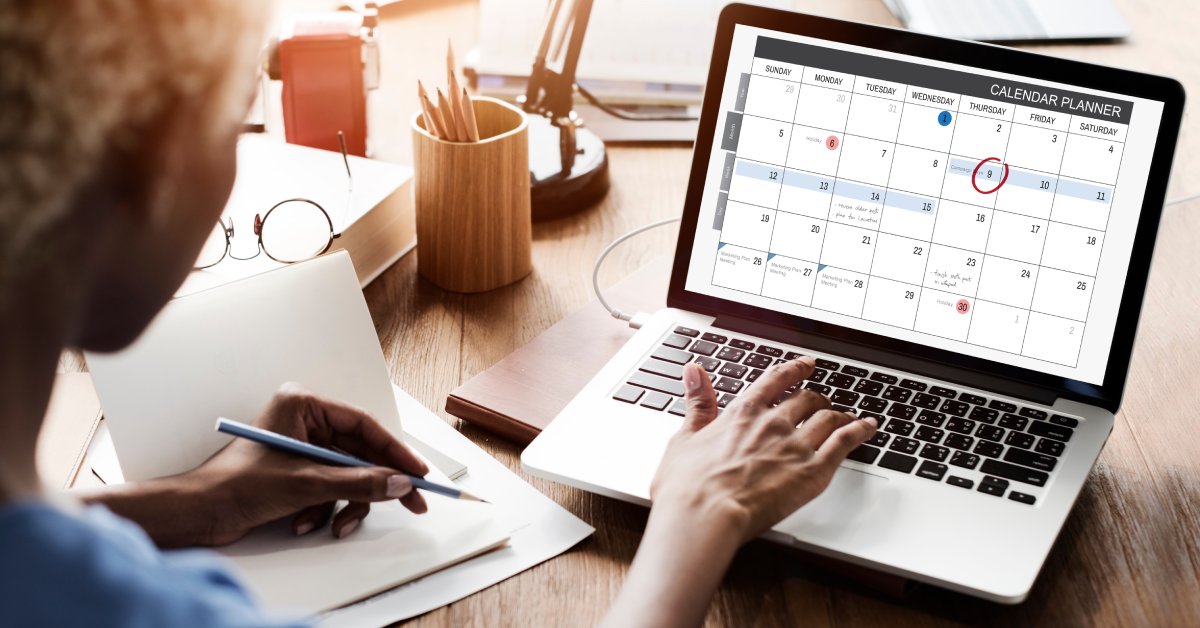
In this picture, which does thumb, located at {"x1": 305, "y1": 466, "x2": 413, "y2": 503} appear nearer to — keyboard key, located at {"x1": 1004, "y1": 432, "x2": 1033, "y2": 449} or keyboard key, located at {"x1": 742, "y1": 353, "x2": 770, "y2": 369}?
keyboard key, located at {"x1": 742, "y1": 353, "x2": 770, "y2": 369}

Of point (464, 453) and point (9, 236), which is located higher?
point (9, 236)

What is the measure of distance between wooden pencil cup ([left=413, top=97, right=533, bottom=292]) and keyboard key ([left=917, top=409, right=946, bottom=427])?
447 mm

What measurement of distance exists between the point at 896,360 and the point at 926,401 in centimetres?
6

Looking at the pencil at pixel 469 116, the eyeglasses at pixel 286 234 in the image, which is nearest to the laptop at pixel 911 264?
the pencil at pixel 469 116

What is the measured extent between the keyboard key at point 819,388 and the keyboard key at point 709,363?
0.25 ft

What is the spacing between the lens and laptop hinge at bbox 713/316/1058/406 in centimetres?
86

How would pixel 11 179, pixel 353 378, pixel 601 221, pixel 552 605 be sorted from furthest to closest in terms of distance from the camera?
pixel 601 221, pixel 353 378, pixel 552 605, pixel 11 179

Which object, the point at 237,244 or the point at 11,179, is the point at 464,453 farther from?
the point at 11,179

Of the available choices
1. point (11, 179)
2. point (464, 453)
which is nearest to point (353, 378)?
point (464, 453)

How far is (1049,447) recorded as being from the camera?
80 centimetres

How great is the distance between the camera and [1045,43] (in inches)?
68.2

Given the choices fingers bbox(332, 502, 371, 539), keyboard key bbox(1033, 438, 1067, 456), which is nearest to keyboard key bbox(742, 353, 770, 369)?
keyboard key bbox(1033, 438, 1067, 456)

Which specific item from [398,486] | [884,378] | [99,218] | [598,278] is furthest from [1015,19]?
[99,218]

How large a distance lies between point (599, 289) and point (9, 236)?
0.71 metres
